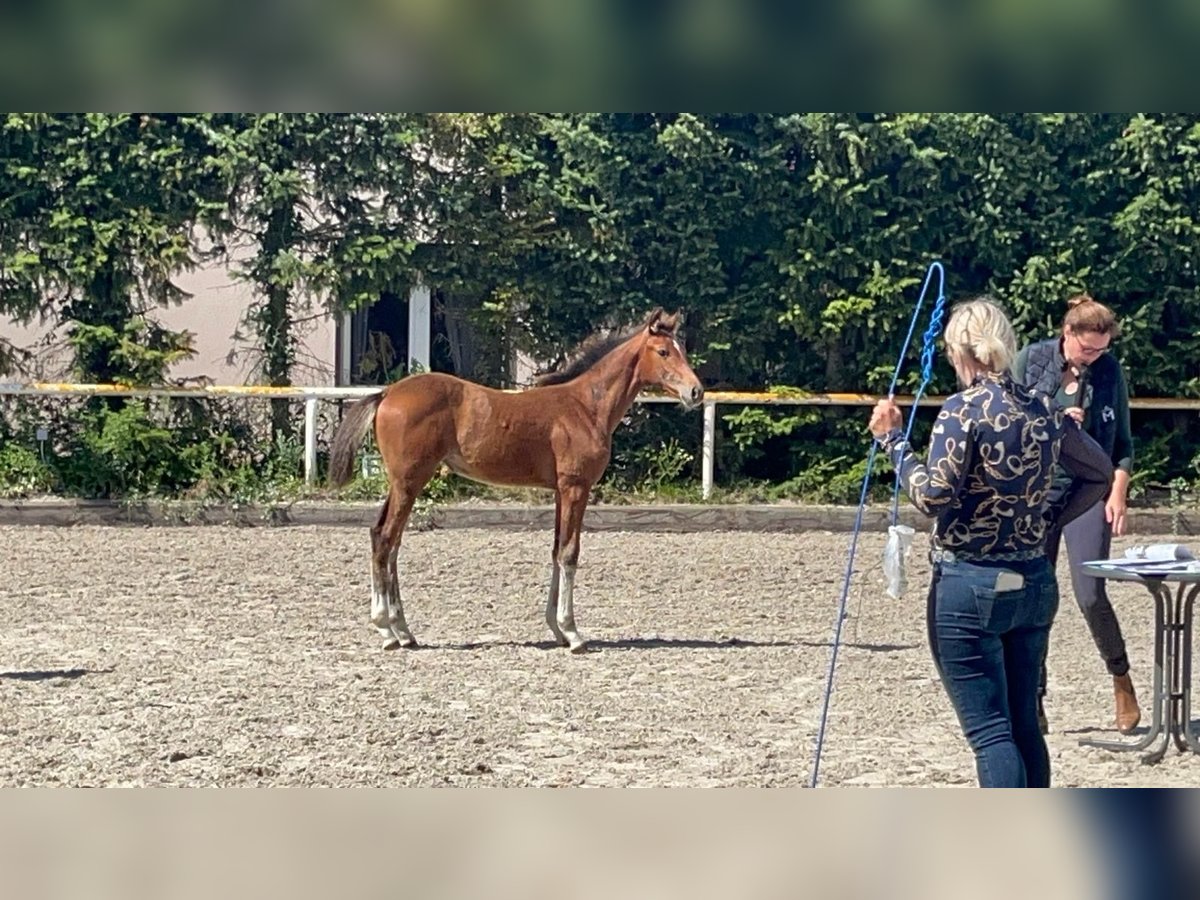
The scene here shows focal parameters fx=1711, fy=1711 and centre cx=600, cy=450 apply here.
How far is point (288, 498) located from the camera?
42.9 ft

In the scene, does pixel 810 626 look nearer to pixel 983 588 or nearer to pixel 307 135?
pixel 983 588

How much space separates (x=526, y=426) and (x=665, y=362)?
0.77m

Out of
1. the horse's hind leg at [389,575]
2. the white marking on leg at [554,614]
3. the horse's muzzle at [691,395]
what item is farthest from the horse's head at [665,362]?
the horse's hind leg at [389,575]

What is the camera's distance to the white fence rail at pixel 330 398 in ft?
44.2

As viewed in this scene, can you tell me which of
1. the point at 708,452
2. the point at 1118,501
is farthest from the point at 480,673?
the point at 708,452

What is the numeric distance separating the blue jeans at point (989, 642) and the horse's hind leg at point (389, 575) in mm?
4192

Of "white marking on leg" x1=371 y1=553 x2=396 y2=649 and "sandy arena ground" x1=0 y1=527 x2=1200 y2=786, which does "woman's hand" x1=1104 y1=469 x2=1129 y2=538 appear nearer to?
"sandy arena ground" x1=0 y1=527 x2=1200 y2=786

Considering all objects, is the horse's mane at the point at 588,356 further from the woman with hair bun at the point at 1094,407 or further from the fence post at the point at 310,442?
the fence post at the point at 310,442

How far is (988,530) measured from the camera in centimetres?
421

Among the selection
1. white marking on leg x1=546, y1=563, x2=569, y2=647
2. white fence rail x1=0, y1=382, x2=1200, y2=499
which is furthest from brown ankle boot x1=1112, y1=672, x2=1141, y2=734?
white fence rail x1=0, y1=382, x2=1200, y2=499

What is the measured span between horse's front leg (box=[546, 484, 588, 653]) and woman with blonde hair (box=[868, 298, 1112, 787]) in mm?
3910

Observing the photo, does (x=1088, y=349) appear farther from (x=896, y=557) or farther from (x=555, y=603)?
(x=555, y=603)

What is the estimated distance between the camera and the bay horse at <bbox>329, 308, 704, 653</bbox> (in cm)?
842

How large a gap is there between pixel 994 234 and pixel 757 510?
3066 millimetres
